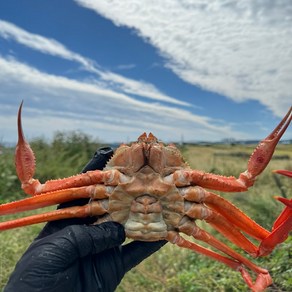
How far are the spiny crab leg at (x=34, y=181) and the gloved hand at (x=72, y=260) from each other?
0.28 metres

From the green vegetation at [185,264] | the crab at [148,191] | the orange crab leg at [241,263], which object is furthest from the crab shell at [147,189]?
the green vegetation at [185,264]

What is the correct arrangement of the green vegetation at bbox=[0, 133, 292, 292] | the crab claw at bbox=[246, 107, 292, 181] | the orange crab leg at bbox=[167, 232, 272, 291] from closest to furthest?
the crab claw at bbox=[246, 107, 292, 181] < the orange crab leg at bbox=[167, 232, 272, 291] < the green vegetation at bbox=[0, 133, 292, 292]

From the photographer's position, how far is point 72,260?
2.98 m

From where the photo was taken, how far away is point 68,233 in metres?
2.96

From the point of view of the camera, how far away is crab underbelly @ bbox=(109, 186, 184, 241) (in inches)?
110

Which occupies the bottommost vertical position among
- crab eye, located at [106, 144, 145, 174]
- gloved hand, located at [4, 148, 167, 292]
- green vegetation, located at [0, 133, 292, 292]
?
green vegetation, located at [0, 133, 292, 292]

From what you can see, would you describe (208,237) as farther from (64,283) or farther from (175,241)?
(64,283)

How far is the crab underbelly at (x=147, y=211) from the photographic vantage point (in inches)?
110

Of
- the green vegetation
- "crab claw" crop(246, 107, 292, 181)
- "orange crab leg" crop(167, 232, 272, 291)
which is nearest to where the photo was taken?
"crab claw" crop(246, 107, 292, 181)

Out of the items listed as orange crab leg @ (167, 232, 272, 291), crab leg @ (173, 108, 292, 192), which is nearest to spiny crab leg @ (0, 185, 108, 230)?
crab leg @ (173, 108, 292, 192)

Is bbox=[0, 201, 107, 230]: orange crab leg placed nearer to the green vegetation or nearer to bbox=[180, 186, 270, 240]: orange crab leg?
bbox=[180, 186, 270, 240]: orange crab leg

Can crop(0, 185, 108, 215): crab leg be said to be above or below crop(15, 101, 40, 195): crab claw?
below

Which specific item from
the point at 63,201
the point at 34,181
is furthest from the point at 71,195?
the point at 34,181

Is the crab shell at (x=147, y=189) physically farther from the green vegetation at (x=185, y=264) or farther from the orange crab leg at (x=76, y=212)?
the green vegetation at (x=185, y=264)
